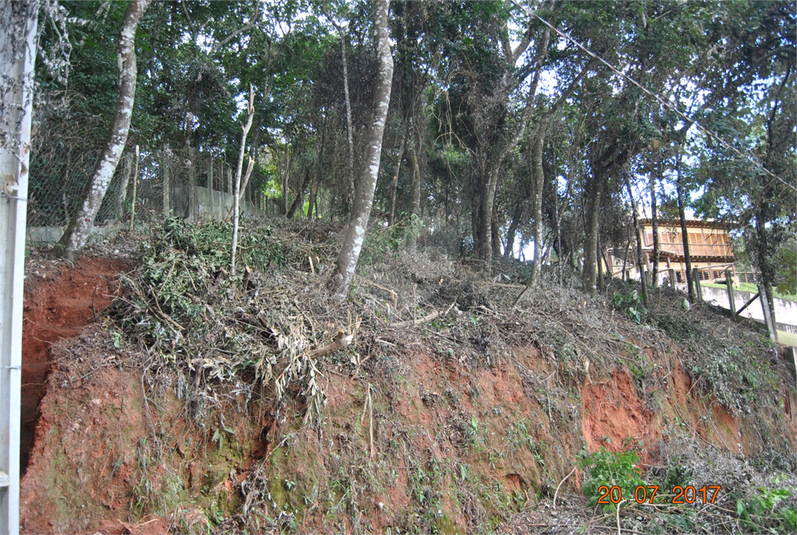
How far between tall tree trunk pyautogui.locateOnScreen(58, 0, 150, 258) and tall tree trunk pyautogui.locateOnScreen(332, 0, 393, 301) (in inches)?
133

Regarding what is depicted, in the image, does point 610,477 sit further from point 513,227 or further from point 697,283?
point 513,227

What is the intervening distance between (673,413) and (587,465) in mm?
3505

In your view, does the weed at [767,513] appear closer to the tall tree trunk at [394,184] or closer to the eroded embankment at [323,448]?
the eroded embankment at [323,448]

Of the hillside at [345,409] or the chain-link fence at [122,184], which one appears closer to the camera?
the hillside at [345,409]

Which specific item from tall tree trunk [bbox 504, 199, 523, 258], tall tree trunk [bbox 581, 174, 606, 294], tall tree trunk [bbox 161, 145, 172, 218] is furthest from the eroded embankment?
tall tree trunk [bbox 504, 199, 523, 258]

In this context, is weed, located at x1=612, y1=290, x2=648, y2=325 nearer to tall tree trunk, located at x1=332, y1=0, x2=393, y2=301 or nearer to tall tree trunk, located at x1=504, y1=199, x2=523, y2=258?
tall tree trunk, located at x1=504, y1=199, x2=523, y2=258

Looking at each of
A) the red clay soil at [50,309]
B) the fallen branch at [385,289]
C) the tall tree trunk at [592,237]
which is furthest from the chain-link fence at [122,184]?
the tall tree trunk at [592,237]

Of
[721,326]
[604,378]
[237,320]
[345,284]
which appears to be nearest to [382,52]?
[345,284]

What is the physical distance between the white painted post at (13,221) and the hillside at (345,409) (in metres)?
0.58

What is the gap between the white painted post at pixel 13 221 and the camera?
3.92 meters

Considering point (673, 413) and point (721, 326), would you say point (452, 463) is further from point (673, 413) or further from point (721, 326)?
point (721, 326)

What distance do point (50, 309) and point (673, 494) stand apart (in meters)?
8.63

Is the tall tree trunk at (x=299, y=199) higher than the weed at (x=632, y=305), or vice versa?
the tall tree trunk at (x=299, y=199)

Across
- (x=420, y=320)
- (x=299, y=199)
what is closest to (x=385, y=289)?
(x=420, y=320)
